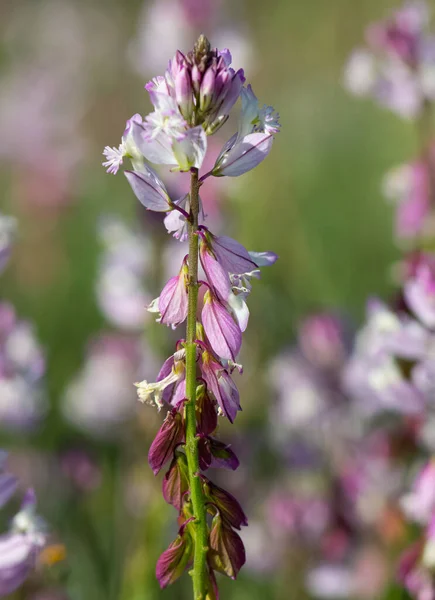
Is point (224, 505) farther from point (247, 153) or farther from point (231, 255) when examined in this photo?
point (247, 153)

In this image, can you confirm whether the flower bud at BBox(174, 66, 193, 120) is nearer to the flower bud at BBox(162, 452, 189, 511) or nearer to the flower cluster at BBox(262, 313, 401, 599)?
the flower bud at BBox(162, 452, 189, 511)

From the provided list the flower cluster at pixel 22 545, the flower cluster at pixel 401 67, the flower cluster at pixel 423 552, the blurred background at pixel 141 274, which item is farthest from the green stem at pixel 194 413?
the flower cluster at pixel 401 67

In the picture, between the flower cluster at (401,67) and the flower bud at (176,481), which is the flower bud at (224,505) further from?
the flower cluster at (401,67)

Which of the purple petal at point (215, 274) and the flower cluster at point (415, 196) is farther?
the flower cluster at point (415, 196)

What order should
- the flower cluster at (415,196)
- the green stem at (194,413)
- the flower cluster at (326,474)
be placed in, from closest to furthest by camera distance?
the green stem at (194,413) → the flower cluster at (415,196) → the flower cluster at (326,474)

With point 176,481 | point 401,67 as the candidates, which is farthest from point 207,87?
point 401,67

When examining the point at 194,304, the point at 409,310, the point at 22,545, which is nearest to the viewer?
the point at 194,304

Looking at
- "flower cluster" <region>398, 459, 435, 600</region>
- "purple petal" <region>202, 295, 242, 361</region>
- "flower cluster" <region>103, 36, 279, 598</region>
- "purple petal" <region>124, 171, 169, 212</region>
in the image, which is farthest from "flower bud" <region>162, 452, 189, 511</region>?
"flower cluster" <region>398, 459, 435, 600</region>

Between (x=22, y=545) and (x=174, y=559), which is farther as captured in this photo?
(x=22, y=545)
